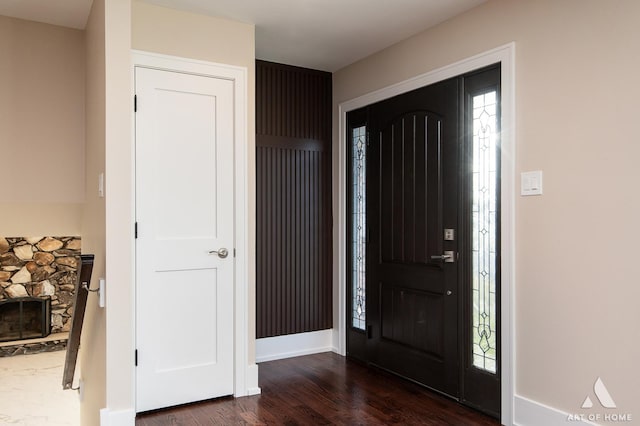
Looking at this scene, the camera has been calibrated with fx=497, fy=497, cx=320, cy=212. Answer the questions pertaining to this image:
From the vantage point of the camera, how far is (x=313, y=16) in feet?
10.3

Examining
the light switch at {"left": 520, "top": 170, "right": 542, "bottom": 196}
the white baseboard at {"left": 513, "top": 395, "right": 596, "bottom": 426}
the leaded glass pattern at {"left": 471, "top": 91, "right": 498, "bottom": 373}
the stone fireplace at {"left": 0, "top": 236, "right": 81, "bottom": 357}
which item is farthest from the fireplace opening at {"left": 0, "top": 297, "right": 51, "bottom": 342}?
the light switch at {"left": 520, "top": 170, "right": 542, "bottom": 196}

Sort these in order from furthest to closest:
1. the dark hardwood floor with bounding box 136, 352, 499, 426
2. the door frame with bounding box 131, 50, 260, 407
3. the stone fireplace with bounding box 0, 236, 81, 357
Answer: the stone fireplace with bounding box 0, 236, 81, 357 → the door frame with bounding box 131, 50, 260, 407 → the dark hardwood floor with bounding box 136, 352, 499, 426

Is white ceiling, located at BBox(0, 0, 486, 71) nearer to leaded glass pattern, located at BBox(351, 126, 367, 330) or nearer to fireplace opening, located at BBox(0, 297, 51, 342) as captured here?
leaded glass pattern, located at BBox(351, 126, 367, 330)

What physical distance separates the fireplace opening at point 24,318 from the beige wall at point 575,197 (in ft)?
16.5

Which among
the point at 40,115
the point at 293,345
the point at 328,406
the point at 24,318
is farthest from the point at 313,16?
the point at 24,318

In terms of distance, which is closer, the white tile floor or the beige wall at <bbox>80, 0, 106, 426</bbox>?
the beige wall at <bbox>80, 0, 106, 426</bbox>

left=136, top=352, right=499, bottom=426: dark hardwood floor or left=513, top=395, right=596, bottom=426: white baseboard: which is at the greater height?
left=513, top=395, right=596, bottom=426: white baseboard

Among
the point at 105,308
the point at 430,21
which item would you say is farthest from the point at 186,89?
the point at 430,21

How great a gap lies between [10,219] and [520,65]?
3.62m

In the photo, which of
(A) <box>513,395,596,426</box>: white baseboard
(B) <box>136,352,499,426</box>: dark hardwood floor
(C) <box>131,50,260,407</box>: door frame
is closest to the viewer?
(A) <box>513,395,596,426</box>: white baseboard

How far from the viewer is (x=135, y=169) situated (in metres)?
2.97

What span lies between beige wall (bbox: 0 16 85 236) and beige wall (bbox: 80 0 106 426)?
0.56ft

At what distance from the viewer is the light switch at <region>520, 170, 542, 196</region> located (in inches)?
103

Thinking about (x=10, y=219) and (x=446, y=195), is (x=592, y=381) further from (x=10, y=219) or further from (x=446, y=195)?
(x=10, y=219)
